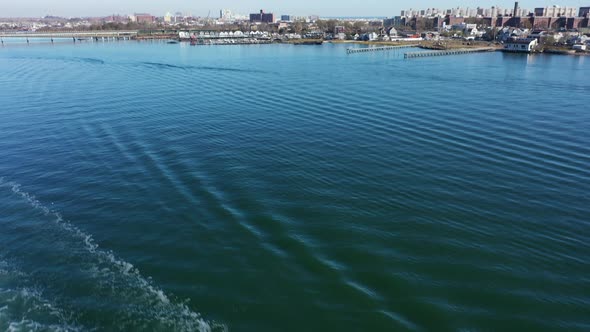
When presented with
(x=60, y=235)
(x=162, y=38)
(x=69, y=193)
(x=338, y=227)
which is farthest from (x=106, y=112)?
(x=162, y=38)

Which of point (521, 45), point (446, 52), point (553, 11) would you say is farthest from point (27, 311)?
point (553, 11)

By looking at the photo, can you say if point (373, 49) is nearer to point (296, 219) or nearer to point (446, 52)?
point (446, 52)

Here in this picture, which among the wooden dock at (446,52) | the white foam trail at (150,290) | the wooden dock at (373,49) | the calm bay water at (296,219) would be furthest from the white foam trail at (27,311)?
the wooden dock at (373,49)

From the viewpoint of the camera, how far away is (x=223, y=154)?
15.8 metres

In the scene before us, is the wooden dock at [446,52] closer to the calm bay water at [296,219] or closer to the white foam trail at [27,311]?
the calm bay water at [296,219]

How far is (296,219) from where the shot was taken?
10828 millimetres

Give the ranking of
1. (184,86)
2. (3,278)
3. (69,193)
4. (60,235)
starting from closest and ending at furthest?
(3,278), (60,235), (69,193), (184,86)

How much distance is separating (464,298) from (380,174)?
20.7 feet

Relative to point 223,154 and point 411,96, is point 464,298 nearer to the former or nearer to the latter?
point 223,154

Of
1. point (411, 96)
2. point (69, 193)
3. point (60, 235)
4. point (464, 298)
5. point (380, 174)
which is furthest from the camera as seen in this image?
point (411, 96)

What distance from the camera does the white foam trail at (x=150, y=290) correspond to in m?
7.44

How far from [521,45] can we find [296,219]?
67.7 meters

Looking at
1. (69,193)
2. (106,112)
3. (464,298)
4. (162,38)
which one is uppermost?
(162,38)

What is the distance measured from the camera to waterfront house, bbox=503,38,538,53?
62750mm
